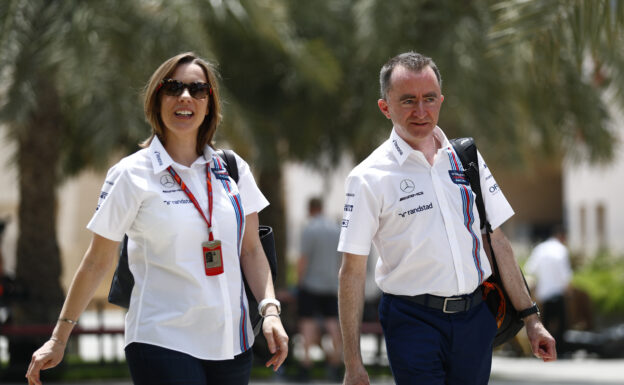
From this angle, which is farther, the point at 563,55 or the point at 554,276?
the point at 554,276

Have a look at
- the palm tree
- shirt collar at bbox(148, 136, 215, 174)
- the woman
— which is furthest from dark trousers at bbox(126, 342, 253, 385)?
the palm tree

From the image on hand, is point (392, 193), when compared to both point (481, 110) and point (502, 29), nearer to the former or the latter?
point (502, 29)

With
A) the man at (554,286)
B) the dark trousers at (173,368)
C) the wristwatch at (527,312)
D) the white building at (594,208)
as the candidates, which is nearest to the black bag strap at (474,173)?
the wristwatch at (527,312)

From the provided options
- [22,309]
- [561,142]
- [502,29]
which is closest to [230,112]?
[22,309]

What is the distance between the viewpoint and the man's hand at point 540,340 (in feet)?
13.6

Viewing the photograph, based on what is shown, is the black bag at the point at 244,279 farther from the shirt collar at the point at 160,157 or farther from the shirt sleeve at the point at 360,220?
the shirt sleeve at the point at 360,220

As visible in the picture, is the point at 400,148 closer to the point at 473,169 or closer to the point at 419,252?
the point at 473,169

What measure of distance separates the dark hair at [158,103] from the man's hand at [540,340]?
1.51m

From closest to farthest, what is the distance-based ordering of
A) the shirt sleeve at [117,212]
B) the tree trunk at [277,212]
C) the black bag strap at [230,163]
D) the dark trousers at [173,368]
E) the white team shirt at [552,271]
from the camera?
the dark trousers at [173,368], the shirt sleeve at [117,212], the black bag strap at [230,163], the tree trunk at [277,212], the white team shirt at [552,271]

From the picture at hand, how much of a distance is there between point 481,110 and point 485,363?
8165 millimetres

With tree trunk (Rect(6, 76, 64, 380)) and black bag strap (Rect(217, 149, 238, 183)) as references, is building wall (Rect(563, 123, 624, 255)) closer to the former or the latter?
tree trunk (Rect(6, 76, 64, 380))

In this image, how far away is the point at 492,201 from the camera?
13.9 ft

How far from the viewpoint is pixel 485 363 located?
161 inches

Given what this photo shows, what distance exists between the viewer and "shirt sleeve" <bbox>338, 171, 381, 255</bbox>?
4031mm
